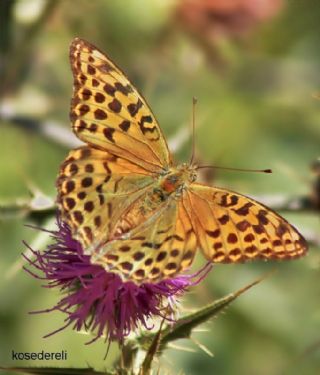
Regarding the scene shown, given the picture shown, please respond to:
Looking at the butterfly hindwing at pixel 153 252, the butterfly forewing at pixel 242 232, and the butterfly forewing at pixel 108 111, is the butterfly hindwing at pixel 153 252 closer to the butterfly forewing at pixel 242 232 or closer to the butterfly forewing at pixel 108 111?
the butterfly forewing at pixel 242 232

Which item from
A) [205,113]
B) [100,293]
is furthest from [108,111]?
[205,113]

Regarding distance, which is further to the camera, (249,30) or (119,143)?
(249,30)

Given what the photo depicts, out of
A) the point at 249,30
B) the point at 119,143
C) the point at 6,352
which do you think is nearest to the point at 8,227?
the point at 6,352

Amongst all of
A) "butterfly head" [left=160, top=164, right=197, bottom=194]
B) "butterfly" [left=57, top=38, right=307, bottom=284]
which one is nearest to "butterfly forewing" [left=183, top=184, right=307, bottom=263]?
"butterfly" [left=57, top=38, right=307, bottom=284]

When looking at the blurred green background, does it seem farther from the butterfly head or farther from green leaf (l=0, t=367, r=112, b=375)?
green leaf (l=0, t=367, r=112, b=375)

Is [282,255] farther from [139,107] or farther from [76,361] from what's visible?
[76,361]

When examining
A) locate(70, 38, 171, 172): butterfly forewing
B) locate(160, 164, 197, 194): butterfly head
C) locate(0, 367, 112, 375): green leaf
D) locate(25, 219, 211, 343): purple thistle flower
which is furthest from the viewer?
locate(160, 164, 197, 194): butterfly head

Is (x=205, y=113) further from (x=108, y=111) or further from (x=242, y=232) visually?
(x=242, y=232)
